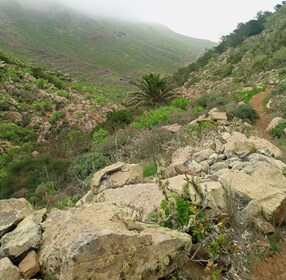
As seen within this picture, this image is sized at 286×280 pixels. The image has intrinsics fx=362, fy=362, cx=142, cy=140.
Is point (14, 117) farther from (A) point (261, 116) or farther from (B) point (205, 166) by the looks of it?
(B) point (205, 166)

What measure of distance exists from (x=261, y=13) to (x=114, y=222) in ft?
167

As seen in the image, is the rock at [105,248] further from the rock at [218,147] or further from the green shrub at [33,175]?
the green shrub at [33,175]

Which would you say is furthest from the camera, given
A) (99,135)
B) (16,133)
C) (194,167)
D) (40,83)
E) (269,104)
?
(40,83)

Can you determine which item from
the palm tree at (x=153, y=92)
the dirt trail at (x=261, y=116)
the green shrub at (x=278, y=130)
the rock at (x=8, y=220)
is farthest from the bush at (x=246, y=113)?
the rock at (x=8, y=220)

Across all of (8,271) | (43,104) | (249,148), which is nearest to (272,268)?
(8,271)

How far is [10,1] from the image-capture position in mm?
97312

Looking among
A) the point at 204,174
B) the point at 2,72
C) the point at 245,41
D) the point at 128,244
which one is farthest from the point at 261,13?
the point at 128,244

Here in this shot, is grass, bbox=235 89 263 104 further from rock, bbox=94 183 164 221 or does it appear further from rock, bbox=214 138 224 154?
rock, bbox=94 183 164 221

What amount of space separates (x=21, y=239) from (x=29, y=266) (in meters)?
0.30

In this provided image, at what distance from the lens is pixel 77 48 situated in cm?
6894

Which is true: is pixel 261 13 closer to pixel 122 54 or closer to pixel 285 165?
pixel 122 54

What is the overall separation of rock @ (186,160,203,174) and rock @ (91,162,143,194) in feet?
2.80

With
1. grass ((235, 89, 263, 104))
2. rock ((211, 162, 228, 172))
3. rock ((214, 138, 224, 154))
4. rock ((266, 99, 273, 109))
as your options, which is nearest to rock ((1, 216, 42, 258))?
rock ((211, 162, 228, 172))

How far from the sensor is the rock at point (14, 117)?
59.2 feet
